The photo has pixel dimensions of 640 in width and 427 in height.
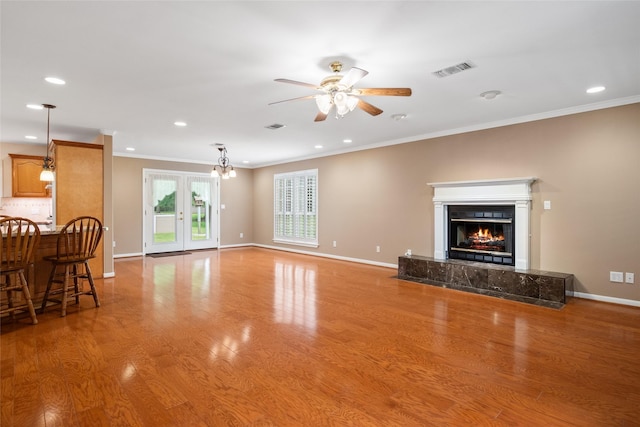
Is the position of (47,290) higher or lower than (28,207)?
lower

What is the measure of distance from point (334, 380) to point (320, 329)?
98 centimetres

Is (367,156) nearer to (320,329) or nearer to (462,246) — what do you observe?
(462,246)

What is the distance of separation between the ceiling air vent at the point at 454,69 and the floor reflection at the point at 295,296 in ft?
9.24

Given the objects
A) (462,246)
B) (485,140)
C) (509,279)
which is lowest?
(509,279)

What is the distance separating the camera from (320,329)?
3.33m

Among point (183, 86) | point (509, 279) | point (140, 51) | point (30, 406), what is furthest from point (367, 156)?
point (30, 406)

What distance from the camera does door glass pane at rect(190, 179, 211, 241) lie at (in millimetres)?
9188

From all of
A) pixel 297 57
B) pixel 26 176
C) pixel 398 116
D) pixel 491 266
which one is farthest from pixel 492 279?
pixel 26 176

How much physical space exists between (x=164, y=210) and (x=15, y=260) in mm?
5432

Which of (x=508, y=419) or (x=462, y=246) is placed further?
(x=462, y=246)

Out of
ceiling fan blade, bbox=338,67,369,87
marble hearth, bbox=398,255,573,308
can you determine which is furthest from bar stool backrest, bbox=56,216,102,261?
marble hearth, bbox=398,255,573,308

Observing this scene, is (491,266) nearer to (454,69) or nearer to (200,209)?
(454,69)

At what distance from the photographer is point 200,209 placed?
9328mm

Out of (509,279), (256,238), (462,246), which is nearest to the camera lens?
(509,279)
